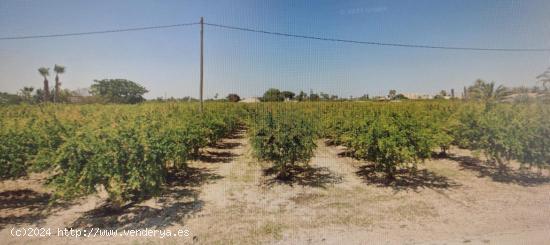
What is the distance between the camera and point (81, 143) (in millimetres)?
5211

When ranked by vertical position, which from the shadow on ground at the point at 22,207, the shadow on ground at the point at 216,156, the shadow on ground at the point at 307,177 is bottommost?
the shadow on ground at the point at 22,207

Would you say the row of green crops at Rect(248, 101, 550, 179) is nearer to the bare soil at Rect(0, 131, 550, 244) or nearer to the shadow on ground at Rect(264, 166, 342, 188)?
the shadow on ground at Rect(264, 166, 342, 188)

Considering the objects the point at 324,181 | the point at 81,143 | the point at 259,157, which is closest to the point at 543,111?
the point at 324,181

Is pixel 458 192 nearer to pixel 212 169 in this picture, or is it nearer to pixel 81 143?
pixel 212 169

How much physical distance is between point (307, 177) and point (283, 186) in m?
1.24

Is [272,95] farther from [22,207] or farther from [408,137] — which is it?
[22,207]

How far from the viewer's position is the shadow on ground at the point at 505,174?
8625 millimetres

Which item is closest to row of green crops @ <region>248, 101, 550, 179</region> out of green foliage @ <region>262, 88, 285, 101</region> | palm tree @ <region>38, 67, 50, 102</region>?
green foliage @ <region>262, 88, 285, 101</region>

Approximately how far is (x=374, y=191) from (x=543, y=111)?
5.72 m

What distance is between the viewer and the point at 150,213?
6109 millimetres

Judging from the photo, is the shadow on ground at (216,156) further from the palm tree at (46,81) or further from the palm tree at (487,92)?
the palm tree at (46,81)

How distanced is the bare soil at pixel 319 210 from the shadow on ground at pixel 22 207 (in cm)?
2

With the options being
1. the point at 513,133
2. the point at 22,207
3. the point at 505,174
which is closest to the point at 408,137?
the point at 513,133

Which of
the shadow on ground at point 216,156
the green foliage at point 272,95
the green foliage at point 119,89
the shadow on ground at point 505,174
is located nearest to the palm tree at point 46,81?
the green foliage at point 119,89
